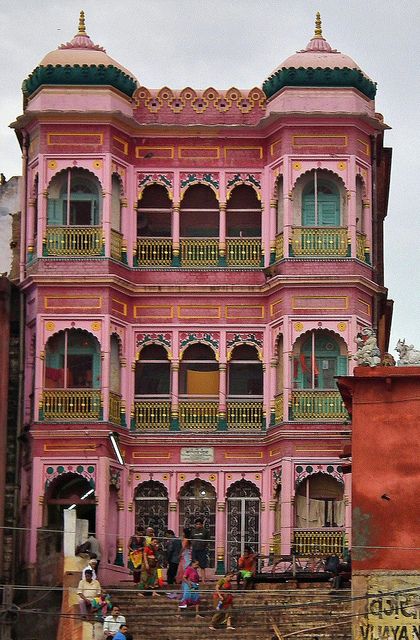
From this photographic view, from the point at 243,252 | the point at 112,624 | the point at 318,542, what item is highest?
the point at 243,252

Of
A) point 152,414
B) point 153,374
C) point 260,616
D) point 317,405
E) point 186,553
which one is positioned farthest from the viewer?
point 153,374

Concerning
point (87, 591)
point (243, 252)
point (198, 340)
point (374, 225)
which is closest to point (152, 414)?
point (198, 340)

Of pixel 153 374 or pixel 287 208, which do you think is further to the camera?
pixel 153 374

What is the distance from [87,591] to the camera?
45625mm

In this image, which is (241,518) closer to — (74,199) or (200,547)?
(200,547)

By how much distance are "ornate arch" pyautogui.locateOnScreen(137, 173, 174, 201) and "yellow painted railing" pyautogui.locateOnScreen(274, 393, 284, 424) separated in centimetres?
547

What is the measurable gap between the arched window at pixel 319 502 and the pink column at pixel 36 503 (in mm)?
5677

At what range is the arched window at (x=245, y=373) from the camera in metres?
53.4

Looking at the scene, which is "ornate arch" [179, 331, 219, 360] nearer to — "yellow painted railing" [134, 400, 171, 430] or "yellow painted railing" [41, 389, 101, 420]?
"yellow painted railing" [134, 400, 171, 430]

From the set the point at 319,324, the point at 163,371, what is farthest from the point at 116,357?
the point at 319,324

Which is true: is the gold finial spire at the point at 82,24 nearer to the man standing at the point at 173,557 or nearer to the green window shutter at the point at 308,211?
the green window shutter at the point at 308,211

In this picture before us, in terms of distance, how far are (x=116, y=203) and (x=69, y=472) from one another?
653 cm

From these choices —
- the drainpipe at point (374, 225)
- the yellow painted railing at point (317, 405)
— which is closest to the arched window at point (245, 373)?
the yellow painted railing at point (317, 405)

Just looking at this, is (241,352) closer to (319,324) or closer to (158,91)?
(319,324)
